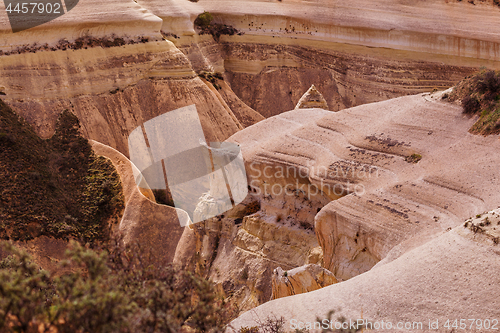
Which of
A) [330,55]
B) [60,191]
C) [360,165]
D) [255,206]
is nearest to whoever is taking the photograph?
[360,165]

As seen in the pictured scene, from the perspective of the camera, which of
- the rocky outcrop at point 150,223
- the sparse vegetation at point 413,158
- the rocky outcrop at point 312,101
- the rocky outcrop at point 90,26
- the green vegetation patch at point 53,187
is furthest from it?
the rocky outcrop at point 90,26

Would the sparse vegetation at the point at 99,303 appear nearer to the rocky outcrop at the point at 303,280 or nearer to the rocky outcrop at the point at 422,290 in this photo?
the rocky outcrop at the point at 422,290

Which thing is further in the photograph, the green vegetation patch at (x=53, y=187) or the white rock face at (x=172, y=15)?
the white rock face at (x=172, y=15)

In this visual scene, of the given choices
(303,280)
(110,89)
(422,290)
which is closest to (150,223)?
(110,89)

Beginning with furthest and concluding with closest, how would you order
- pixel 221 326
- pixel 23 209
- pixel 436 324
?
pixel 23 209 < pixel 221 326 < pixel 436 324

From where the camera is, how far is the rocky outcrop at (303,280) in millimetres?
7828

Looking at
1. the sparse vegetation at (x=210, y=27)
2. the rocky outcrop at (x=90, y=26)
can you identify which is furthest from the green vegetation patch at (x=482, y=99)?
the sparse vegetation at (x=210, y=27)

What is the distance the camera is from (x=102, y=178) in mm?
16734

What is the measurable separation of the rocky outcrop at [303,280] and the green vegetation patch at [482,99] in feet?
14.3

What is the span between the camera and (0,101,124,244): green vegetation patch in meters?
14.4

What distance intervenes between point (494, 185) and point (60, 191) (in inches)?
600

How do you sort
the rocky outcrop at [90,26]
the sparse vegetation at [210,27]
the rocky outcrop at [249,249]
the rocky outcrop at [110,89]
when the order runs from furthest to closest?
the sparse vegetation at [210,27]
the rocky outcrop at [90,26]
the rocky outcrop at [110,89]
the rocky outcrop at [249,249]

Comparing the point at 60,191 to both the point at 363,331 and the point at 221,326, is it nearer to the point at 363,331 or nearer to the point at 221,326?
the point at 221,326

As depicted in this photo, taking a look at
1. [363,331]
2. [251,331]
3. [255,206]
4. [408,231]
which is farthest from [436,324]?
[255,206]
